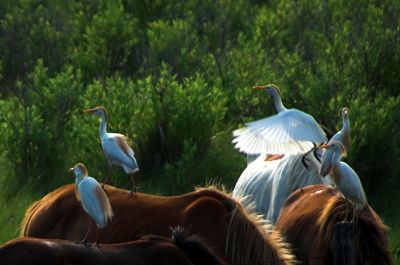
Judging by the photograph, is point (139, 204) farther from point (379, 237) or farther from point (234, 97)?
point (234, 97)

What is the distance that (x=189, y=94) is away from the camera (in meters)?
17.8

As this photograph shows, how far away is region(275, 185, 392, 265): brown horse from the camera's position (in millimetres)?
8383

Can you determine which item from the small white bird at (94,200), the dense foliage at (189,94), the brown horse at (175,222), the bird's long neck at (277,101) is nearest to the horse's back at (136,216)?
the brown horse at (175,222)

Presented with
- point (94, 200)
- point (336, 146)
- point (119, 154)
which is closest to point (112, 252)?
point (94, 200)

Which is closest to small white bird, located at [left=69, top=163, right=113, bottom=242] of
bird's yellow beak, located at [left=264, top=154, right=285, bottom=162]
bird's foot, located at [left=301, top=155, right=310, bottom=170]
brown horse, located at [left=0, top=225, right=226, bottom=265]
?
brown horse, located at [left=0, top=225, right=226, bottom=265]

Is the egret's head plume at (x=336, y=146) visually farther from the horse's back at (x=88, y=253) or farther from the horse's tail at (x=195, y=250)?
the horse's back at (x=88, y=253)

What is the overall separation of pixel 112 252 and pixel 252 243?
142 centimetres

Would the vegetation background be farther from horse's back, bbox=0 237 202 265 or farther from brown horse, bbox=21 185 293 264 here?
horse's back, bbox=0 237 202 265

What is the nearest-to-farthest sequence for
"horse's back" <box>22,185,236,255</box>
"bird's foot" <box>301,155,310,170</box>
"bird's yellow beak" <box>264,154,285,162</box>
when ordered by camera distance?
1. "horse's back" <box>22,185,236,255</box>
2. "bird's foot" <box>301,155,310,170</box>
3. "bird's yellow beak" <box>264,154,285,162</box>

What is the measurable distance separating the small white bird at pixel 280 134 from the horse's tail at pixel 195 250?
10.6ft

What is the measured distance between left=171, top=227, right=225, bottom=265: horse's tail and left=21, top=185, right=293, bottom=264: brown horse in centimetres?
90

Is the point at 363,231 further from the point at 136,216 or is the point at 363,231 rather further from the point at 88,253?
the point at 88,253

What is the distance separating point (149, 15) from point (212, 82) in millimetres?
6742

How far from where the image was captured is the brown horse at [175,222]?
8.40m
